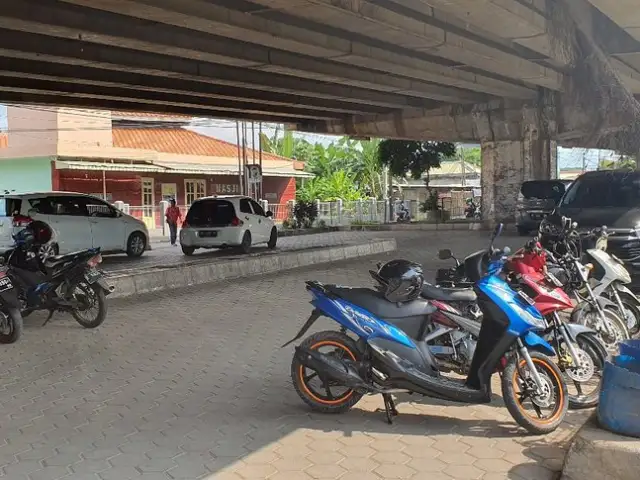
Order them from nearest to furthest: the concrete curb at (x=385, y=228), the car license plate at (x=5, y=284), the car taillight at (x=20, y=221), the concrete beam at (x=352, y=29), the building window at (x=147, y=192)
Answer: the car license plate at (x=5, y=284), the concrete beam at (x=352, y=29), the car taillight at (x=20, y=221), the concrete curb at (x=385, y=228), the building window at (x=147, y=192)

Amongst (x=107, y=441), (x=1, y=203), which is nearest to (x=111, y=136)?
(x=1, y=203)

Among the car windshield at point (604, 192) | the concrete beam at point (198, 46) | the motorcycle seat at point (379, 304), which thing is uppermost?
the concrete beam at point (198, 46)

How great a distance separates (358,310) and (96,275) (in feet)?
14.4

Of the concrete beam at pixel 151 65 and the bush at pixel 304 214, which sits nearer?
the concrete beam at pixel 151 65

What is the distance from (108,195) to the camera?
31625 millimetres

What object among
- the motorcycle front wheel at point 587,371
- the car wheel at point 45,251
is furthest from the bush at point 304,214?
the motorcycle front wheel at point 587,371

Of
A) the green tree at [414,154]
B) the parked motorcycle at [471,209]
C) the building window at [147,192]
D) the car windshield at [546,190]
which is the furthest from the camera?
the parked motorcycle at [471,209]

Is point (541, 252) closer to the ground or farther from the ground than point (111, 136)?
closer to the ground

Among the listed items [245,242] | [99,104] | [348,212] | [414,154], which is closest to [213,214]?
[245,242]

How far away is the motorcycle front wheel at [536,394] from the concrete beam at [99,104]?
50.3 ft

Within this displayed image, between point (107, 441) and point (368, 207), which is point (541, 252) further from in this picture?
point (368, 207)

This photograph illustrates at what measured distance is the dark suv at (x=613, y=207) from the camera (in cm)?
942

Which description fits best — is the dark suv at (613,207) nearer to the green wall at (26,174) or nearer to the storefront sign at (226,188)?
the green wall at (26,174)

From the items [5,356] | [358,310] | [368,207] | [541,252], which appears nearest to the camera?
[358,310]
